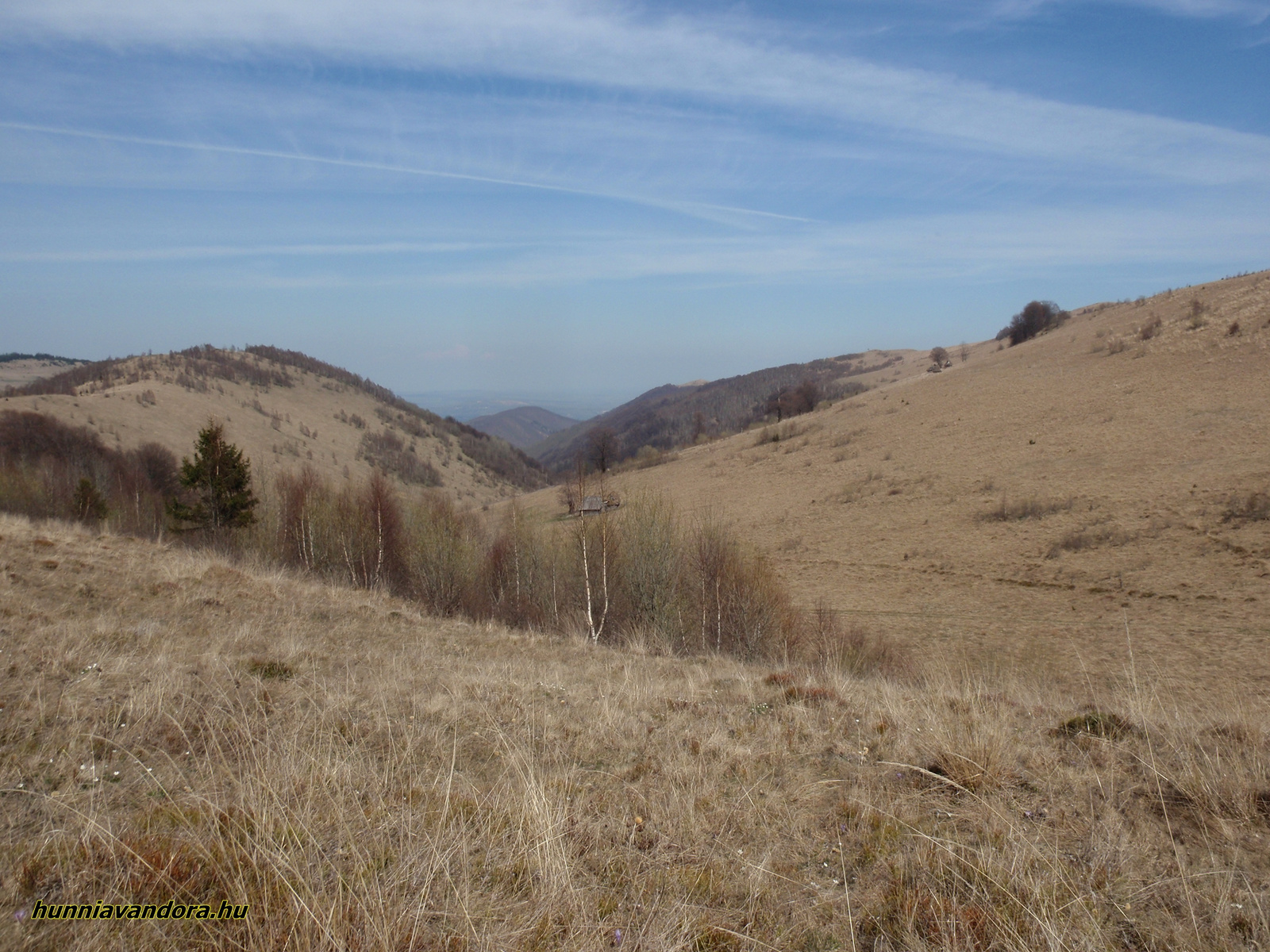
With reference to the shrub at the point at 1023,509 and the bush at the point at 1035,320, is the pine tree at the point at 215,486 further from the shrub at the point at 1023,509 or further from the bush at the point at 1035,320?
the bush at the point at 1035,320

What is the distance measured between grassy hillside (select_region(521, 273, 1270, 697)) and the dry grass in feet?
18.5

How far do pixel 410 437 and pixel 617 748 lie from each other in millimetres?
106228

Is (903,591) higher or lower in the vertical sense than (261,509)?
lower

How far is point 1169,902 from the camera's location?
10.6 ft

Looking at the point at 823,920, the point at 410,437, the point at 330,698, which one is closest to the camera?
the point at 823,920

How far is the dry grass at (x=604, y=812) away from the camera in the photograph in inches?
111

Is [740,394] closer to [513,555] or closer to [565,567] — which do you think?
[513,555]

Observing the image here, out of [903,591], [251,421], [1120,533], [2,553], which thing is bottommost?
[903,591]

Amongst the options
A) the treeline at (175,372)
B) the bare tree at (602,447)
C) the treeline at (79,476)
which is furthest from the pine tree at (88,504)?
the treeline at (175,372)

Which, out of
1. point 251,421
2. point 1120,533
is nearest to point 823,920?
point 1120,533

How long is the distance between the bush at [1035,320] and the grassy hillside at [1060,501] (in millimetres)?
19146

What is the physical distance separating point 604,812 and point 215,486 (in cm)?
2900

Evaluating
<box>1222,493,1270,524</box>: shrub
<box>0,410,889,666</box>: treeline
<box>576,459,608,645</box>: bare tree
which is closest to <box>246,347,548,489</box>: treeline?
<box>0,410,889,666</box>: treeline

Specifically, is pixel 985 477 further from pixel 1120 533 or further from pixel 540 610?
pixel 540 610
